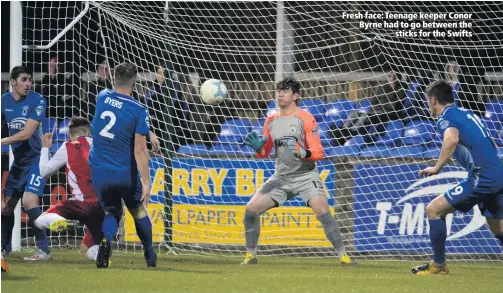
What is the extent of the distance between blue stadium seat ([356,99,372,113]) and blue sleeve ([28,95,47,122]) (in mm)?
4264

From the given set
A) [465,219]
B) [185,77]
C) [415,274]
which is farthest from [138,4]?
[415,274]

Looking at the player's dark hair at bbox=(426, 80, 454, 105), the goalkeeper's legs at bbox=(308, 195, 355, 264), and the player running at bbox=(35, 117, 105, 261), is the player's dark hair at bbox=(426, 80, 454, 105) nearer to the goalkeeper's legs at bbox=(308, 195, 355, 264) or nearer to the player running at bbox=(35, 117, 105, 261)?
the goalkeeper's legs at bbox=(308, 195, 355, 264)

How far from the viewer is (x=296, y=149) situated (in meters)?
10.3

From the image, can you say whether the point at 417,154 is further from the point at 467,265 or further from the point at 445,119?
the point at 445,119

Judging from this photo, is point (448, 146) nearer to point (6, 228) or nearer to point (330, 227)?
point (330, 227)

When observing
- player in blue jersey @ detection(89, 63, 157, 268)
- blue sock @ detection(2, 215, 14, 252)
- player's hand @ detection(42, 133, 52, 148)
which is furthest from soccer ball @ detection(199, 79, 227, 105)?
blue sock @ detection(2, 215, 14, 252)

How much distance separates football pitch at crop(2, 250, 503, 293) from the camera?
26.1 feet

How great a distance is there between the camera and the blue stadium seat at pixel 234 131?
13438 mm

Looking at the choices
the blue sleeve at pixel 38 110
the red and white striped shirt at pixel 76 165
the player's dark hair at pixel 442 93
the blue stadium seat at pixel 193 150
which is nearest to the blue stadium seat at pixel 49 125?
the blue stadium seat at pixel 193 150

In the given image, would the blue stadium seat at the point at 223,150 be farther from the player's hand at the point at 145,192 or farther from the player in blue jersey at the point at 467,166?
the player in blue jersey at the point at 467,166

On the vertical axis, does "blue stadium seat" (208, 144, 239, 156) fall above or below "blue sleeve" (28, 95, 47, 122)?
below

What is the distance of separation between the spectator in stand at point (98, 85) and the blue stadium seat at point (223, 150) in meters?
1.70

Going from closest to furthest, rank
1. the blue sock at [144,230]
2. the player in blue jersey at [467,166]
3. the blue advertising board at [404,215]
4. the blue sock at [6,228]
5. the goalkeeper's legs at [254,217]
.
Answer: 1. the player in blue jersey at [467,166]
2. the blue sock at [144,230]
3. the goalkeeper's legs at [254,217]
4. the blue sock at [6,228]
5. the blue advertising board at [404,215]

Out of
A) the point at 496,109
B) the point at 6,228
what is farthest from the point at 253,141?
the point at 496,109
